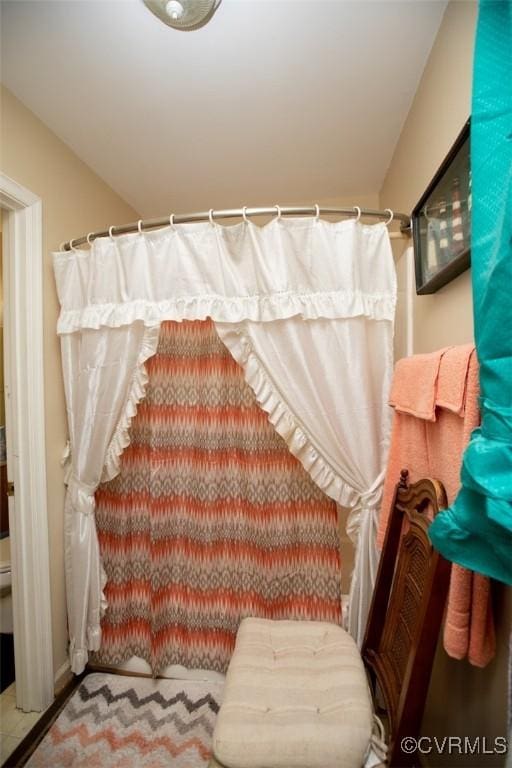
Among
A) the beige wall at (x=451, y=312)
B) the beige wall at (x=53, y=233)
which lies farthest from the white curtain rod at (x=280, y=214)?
the beige wall at (x=53, y=233)

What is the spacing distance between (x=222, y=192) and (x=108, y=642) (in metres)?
2.52

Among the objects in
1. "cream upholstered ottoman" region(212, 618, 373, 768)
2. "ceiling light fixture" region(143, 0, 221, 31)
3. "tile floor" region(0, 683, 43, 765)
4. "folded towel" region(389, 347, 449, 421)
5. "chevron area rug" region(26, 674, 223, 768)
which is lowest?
"chevron area rug" region(26, 674, 223, 768)

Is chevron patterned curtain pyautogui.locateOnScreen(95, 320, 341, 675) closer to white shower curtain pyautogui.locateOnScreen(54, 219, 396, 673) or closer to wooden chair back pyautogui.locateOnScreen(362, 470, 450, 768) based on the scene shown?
white shower curtain pyautogui.locateOnScreen(54, 219, 396, 673)

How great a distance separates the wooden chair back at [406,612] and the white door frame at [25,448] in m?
1.35

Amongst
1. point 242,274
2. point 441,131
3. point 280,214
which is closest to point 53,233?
point 242,274

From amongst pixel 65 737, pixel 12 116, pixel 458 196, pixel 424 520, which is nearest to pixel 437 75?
pixel 458 196

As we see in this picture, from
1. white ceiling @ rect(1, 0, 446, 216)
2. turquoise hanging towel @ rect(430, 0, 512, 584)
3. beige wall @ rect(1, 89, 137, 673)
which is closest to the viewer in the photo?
turquoise hanging towel @ rect(430, 0, 512, 584)

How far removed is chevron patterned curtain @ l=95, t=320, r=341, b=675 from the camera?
1.49 m

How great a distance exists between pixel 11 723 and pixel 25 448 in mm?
1111

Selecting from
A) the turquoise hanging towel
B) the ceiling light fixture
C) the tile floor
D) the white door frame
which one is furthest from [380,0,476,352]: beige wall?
the tile floor

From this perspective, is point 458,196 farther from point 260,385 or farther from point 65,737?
point 65,737

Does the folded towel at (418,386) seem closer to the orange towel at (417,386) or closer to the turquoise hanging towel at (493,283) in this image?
the orange towel at (417,386)

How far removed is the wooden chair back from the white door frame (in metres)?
1.35

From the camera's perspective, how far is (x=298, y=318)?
134cm
